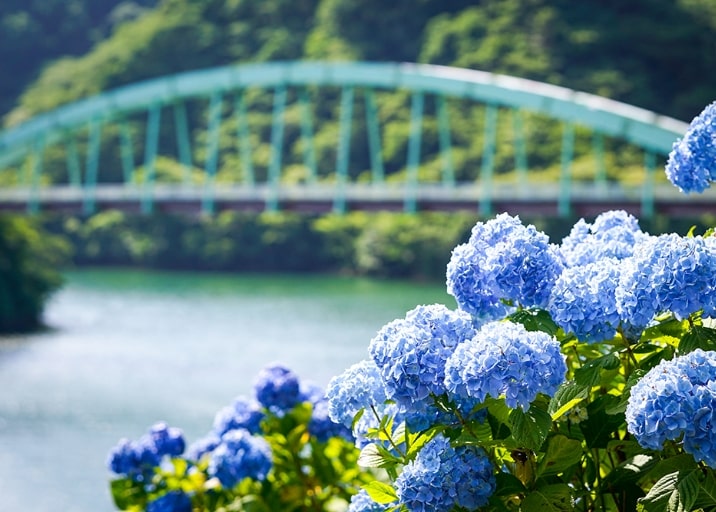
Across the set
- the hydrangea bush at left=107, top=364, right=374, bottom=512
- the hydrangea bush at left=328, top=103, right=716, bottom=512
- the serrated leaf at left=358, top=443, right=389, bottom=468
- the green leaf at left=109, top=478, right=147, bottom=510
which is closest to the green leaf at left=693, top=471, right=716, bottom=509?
the hydrangea bush at left=328, top=103, right=716, bottom=512

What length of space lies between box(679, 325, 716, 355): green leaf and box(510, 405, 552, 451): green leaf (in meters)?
0.19

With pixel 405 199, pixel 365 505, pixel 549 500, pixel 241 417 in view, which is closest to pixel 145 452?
pixel 241 417

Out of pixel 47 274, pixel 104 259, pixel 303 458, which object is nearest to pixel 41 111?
pixel 104 259

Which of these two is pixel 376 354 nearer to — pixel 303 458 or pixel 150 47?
pixel 303 458

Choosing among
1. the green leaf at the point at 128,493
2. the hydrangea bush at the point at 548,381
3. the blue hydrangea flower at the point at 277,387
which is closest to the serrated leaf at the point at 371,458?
the hydrangea bush at the point at 548,381

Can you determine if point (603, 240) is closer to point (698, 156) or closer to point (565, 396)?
point (698, 156)

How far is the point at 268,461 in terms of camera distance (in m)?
2.52

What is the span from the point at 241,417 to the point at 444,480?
126cm

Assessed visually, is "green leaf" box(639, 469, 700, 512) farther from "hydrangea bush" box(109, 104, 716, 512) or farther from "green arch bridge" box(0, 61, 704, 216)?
"green arch bridge" box(0, 61, 704, 216)

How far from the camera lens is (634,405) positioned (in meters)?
1.35

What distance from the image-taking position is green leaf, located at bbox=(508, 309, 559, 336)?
160 cm

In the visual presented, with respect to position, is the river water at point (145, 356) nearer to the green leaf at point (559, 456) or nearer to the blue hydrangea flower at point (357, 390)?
the blue hydrangea flower at point (357, 390)

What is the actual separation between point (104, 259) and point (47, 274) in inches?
728

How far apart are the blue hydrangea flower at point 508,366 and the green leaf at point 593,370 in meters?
0.09
